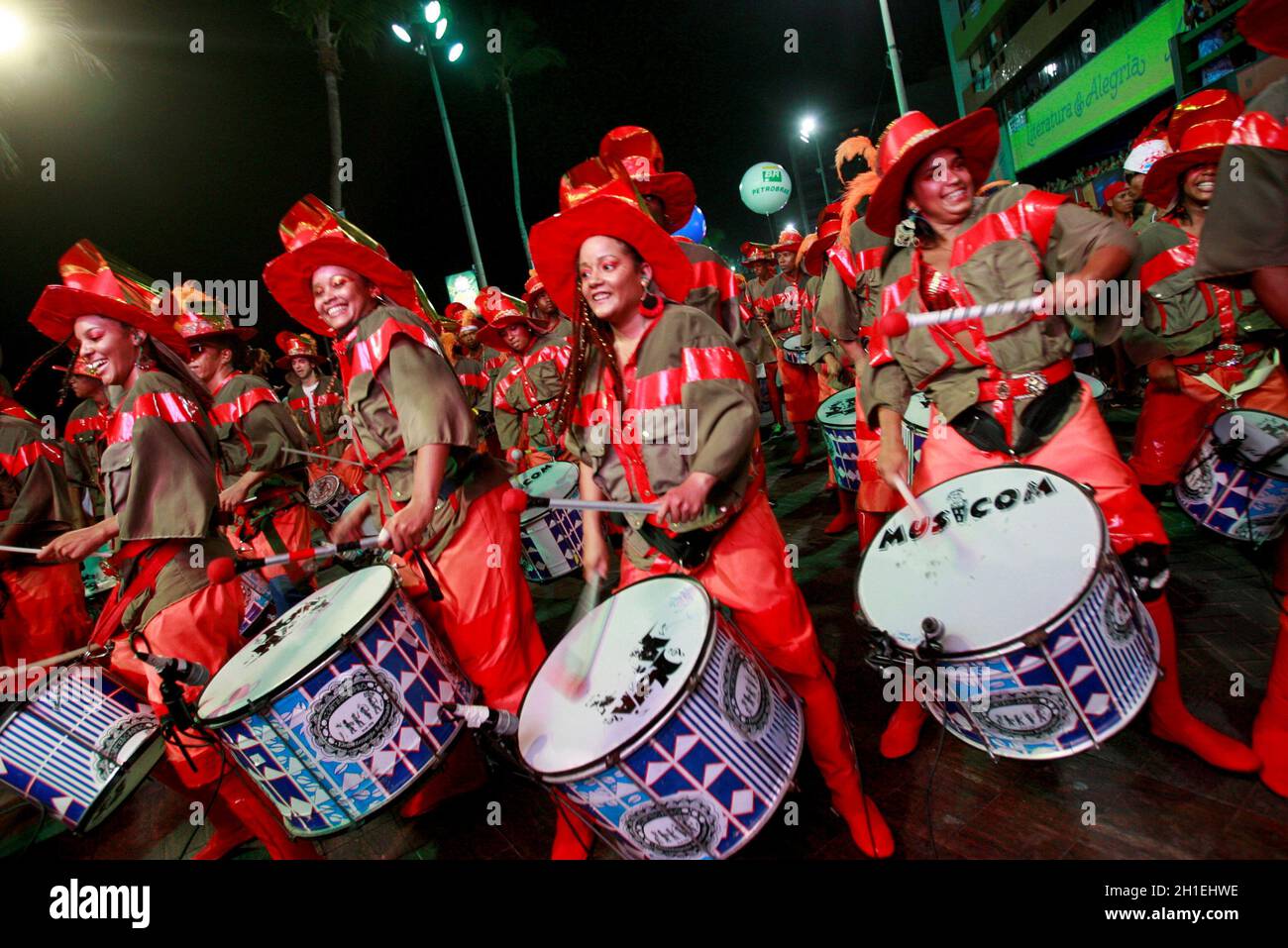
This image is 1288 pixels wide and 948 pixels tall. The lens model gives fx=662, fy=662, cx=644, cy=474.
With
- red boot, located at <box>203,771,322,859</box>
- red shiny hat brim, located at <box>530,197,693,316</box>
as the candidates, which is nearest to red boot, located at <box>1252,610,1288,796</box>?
red shiny hat brim, located at <box>530,197,693,316</box>

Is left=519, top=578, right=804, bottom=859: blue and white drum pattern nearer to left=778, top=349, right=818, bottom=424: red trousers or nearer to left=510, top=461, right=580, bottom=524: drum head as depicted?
left=510, top=461, right=580, bottom=524: drum head

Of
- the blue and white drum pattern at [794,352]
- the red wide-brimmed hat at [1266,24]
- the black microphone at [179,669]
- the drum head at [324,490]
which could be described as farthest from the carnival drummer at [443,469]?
the blue and white drum pattern at [794,352]

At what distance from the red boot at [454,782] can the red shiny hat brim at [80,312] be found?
7.94ft

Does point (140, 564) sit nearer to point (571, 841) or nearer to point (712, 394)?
point (571, 841)

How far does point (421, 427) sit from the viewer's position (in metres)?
2.60

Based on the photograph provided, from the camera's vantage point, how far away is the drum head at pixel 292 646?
7.18ft

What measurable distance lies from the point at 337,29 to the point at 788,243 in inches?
550

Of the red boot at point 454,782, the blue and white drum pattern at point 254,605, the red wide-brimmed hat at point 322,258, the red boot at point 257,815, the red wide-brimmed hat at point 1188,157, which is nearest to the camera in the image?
the red boot at point 257,815

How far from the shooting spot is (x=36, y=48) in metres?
10.6

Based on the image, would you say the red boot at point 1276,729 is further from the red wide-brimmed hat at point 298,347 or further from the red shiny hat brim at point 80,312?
the red wide-brimmed hat at point 298,347

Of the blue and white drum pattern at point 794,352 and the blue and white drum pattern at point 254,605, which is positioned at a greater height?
the blue and white drum pattern at point 794,352

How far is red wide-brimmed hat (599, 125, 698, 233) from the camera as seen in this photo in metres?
4.45
